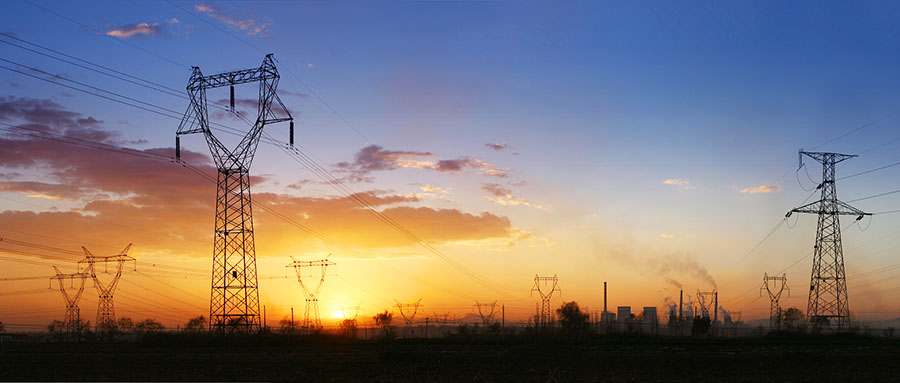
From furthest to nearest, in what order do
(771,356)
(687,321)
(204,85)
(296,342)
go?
(687,321) → (296,342) → (204,85) → (771,356)

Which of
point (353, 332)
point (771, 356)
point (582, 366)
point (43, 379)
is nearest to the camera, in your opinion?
point (43, 379)

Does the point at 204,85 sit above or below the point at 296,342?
above

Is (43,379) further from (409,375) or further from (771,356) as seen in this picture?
(771,356)

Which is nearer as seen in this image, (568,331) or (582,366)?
(582,366)

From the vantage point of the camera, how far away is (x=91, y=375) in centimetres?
3108

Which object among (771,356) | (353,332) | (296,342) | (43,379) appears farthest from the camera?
(353,332)

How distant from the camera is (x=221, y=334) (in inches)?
2100

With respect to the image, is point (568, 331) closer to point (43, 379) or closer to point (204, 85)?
point (204, 85)

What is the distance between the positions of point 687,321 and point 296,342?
74.4 m

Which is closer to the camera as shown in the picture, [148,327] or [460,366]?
[460,366]

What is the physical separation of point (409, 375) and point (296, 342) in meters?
27.0

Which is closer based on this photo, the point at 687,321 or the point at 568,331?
the point at 568,331

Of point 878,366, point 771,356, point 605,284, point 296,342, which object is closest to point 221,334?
point 296,342

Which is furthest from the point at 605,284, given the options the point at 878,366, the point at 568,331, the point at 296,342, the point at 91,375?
the point at 91,375
